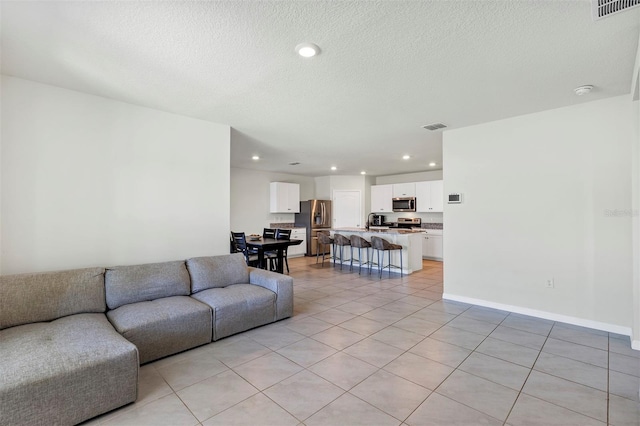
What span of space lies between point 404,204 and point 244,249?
5.10 meters

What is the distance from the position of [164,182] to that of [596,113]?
507 centimetres

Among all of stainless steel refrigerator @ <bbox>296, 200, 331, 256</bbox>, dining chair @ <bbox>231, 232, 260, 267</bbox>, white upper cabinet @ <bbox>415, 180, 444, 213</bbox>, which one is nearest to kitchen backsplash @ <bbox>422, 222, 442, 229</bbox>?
white upper cabinet @ <bbox>415, 180, 444, 213</bbox>

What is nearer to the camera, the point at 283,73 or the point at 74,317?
the point at 74,317

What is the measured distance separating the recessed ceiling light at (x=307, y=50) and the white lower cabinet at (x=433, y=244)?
22.5 feet

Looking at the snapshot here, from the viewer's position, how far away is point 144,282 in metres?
3.01

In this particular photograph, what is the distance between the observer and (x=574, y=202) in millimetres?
3453

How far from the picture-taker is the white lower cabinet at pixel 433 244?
26.6ft

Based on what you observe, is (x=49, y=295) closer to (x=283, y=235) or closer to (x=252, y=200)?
(x=283, y=235)

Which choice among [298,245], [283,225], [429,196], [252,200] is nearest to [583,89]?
[429,196]

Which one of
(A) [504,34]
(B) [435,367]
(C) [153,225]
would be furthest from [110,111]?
(B) [435,367]

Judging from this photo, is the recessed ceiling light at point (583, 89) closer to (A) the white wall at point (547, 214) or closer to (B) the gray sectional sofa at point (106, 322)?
A: (A) the white wall at point (547, 214)

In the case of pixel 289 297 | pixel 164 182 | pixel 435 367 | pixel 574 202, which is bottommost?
pixel 435 367

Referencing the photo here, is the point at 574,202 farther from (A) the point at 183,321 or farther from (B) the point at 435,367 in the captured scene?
(A) the point at 183,321

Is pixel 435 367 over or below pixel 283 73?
below
